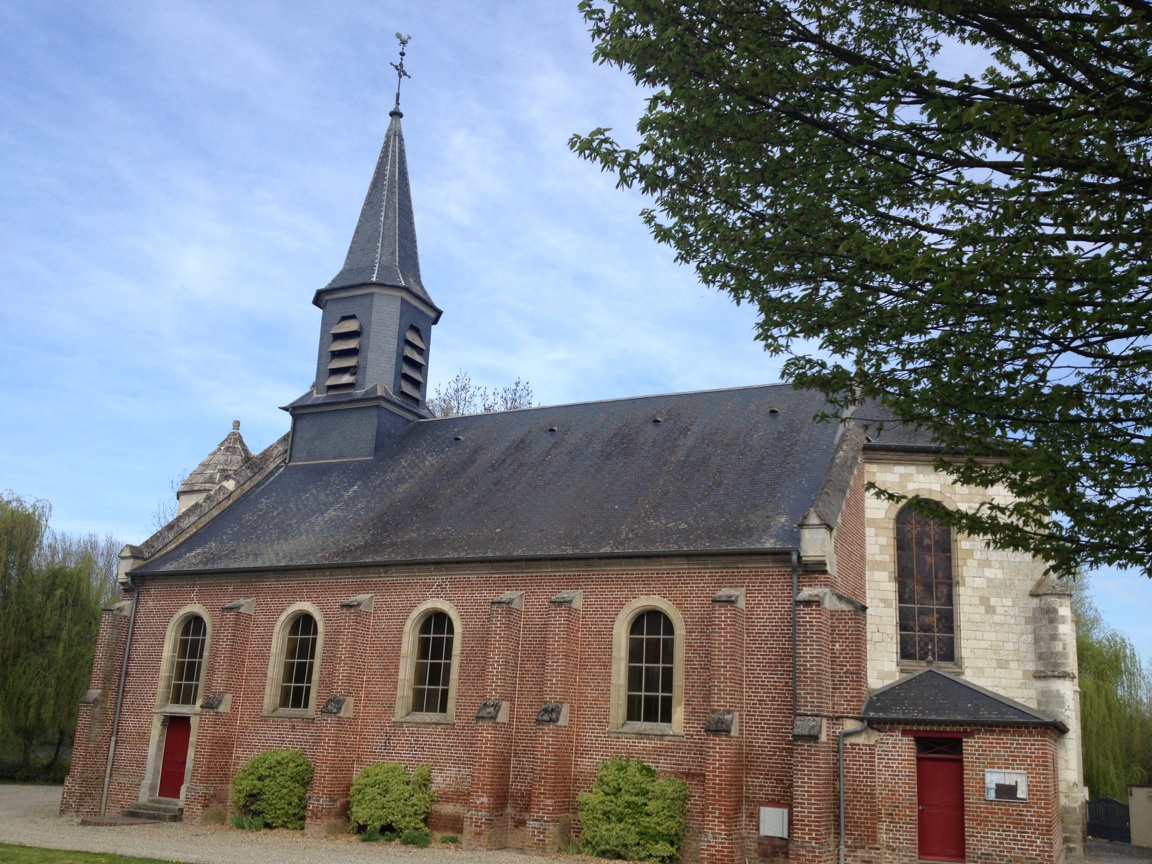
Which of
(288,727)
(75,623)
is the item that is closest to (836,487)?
(288,727)

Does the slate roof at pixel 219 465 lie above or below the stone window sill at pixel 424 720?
above

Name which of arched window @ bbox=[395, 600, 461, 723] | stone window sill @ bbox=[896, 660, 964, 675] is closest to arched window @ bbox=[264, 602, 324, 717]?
arched window @ bbox=[395, 600, 461, 723]

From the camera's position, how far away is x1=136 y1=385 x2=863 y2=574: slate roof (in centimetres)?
1809

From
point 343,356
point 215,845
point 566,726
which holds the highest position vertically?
point 343,356

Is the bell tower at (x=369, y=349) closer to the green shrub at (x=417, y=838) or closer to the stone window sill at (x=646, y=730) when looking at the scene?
the green shrub at (x=417, y=838)

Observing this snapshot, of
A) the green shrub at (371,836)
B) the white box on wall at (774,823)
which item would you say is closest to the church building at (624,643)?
the white box on wall at (774,823)

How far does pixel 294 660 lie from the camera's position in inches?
837

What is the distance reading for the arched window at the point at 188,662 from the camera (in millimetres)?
22203

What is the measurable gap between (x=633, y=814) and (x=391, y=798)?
4.88 metres

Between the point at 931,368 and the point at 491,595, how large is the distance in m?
12.5

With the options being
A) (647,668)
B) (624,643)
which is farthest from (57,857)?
(647,668)

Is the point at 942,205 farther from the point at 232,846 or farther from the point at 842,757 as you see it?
the point at 232,846

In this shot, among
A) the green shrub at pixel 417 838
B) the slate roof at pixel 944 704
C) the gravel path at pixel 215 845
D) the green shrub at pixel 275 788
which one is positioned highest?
the slate roof at pixel 944 704

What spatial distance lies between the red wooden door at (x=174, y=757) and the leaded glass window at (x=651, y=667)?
10460mm
